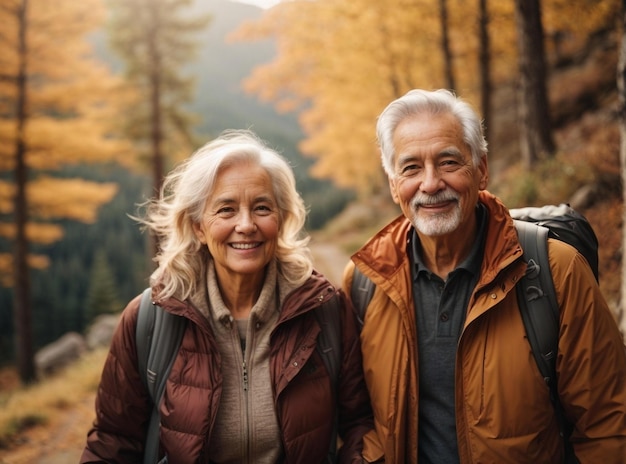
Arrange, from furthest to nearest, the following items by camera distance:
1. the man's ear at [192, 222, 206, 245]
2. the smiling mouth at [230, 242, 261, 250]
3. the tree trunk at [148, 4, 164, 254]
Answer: the tree trunk at [148, 4, 164, 254]
the man's ear at [192, 222, 206, 245]
the smiling mouth at [230, 242, 261, 250]

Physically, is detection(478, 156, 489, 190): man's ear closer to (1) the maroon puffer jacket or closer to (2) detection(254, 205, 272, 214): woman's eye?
(1) the maroon puffer jacket

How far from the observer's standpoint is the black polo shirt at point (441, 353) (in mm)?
2455

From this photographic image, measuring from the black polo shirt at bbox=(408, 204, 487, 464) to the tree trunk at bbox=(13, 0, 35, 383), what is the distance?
11.6 metres

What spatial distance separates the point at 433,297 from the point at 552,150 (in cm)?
699

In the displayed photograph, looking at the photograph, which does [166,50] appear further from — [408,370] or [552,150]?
[408,370]

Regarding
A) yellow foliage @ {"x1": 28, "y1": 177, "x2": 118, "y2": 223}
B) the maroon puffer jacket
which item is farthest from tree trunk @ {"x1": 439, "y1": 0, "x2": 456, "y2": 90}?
the maroon puffer jacket

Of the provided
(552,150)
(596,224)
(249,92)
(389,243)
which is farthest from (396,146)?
(249,92)

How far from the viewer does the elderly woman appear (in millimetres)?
2418

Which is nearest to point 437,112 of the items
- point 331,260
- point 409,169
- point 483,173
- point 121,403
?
point 409,169

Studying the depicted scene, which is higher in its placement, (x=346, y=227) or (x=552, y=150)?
(x=552, y=150)

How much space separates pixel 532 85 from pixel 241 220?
7.34m

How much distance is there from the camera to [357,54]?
13.2 m

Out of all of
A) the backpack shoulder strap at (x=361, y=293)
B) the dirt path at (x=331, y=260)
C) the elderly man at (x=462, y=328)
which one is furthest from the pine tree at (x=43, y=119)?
the elderly man at (x=462, y=328)

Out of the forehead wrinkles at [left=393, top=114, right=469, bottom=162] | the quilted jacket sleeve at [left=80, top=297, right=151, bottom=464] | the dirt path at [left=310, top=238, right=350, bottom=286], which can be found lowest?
the dirt path at [left=310, top=238, right=350, bottom=286]
